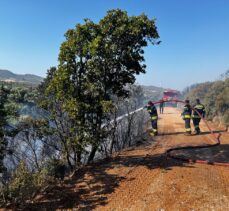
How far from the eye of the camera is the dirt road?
761 centimetres

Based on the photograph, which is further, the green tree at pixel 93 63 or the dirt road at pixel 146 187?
the green tree at pixel 93 63

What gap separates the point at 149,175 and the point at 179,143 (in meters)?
6.59

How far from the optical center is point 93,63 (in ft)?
34.4

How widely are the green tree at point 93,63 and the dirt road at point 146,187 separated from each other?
1.56 meters

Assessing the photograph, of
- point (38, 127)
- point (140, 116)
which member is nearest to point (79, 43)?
point (38, 127)

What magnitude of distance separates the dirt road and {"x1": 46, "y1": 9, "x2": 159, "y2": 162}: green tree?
1557 millimetres

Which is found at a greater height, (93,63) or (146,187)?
(93,63)

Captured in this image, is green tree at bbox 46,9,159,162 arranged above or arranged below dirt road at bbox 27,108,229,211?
above

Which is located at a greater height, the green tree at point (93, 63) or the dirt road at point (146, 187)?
the green tree at point (93, 63)

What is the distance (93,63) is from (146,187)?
16.6 feet

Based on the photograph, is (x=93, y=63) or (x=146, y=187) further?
(x=93, y=63)

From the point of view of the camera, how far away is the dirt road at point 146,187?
7609mm

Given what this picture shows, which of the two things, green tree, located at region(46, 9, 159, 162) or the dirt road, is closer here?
the dirt road

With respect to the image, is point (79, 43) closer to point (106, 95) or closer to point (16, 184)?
point (106, 95)
